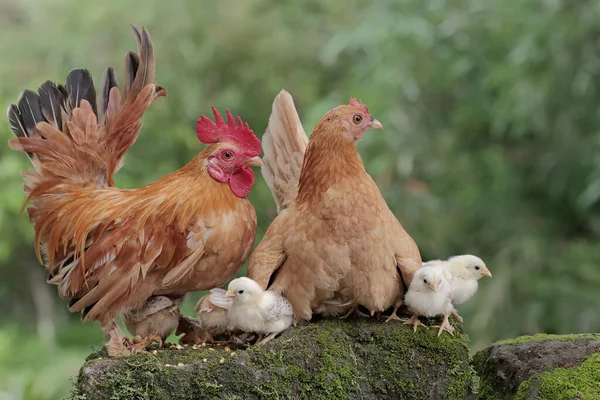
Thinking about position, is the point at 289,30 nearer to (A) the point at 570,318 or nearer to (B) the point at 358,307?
(A) the point at 570,318

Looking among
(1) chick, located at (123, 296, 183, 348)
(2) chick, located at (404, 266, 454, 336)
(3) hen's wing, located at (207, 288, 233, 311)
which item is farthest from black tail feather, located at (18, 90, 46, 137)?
(2) chick, located at (404, 266, 454, 336)

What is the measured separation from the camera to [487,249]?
5328 millimetres

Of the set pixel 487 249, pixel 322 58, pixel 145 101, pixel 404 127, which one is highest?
pixel 322 58

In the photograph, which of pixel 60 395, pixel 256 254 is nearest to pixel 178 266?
pixel 256 254

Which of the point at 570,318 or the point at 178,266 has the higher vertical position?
the point at 570,318

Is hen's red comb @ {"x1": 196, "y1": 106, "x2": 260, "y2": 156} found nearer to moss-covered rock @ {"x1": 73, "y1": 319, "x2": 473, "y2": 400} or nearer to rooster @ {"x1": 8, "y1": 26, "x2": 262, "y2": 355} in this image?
rooster @ {"x1": 8, "y1": 26, "x2": 262, "y2": 355}

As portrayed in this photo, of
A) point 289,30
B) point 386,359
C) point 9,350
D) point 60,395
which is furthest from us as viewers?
point 289,30

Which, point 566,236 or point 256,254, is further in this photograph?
point 566,236

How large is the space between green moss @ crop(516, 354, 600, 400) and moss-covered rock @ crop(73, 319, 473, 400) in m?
0.20

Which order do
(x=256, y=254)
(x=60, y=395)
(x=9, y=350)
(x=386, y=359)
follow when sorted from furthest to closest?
(x=9, y=350) < (x=60, y=395) < (x=256, y=254) < (x=386, y=359)

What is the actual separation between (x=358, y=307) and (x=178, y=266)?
0.62 m

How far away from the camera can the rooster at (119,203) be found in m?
2.34

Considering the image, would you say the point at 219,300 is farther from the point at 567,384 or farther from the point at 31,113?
the point at 567,384

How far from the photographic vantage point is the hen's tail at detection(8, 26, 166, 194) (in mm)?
2465
